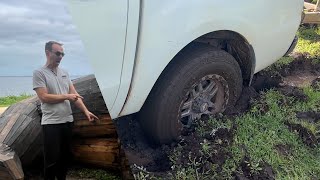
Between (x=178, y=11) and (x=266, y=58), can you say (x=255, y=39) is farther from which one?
(x=178, y=11)

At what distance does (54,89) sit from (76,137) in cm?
10

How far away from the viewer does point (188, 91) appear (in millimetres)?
951

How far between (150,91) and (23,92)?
28 cm

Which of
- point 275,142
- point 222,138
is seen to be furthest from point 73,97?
point 275,142

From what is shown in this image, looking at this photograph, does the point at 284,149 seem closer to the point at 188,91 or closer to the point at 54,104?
the point at 188,91

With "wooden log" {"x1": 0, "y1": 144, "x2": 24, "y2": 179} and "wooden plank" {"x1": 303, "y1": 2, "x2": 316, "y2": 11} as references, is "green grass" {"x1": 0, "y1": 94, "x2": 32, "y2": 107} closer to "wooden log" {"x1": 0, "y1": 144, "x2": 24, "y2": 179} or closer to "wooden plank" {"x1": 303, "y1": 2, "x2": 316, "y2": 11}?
"wooden log" {"x1": 0, "y1": 144, "x2": 24, "y2": 179}

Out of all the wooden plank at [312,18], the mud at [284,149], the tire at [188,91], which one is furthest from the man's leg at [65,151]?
the wooden plank at [312,18]

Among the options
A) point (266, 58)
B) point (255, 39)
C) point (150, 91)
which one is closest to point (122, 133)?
point (150, 91)

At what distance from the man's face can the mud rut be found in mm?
212

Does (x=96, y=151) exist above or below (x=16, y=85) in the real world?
below

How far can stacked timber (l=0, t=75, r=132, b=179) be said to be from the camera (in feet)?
1.99

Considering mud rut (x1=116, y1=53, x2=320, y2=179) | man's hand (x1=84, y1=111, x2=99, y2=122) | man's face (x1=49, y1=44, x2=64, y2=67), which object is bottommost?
mud rut (x1=116, y1=53, x2=320, y2=179)

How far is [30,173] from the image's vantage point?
25.3 inches

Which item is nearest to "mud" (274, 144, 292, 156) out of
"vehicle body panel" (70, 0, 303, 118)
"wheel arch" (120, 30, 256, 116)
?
"wheel arch" (120, 30, 256, 116)
